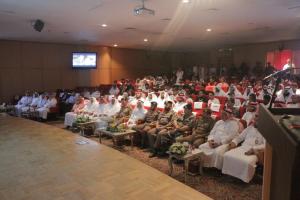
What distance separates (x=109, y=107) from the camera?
8.45 m

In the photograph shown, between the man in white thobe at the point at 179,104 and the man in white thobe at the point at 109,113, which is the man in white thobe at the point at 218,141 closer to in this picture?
the man in white thobe at the point at 179,104

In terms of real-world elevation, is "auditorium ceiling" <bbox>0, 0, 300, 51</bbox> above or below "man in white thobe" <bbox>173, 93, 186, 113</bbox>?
above

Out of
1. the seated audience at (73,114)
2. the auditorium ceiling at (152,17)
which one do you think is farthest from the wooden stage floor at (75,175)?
the auditorium ceiling at (152,17)

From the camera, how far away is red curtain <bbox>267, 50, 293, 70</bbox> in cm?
1174

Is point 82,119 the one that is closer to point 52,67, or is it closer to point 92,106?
point 92,106

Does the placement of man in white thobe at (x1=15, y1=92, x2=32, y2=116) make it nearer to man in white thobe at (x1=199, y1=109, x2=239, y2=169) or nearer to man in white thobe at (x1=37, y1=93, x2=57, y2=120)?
man in white thobe at (x1=37, y1=93, x2=57, y2=120)

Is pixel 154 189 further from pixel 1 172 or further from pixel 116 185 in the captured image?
pixel 1 172

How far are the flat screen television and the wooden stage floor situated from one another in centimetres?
716

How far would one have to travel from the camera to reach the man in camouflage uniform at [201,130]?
513cm

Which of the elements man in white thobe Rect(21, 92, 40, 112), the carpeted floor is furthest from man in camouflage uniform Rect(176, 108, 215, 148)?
man in white thobe Rect(21, 92, 40, 112)

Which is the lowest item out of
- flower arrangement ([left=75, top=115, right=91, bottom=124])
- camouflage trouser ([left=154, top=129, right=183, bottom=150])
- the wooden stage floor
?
the wooden stage floor

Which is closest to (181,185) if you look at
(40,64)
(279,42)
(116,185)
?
(116,185)

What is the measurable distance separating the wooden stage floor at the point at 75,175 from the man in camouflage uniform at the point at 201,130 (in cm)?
106

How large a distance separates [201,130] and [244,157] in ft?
4.17
